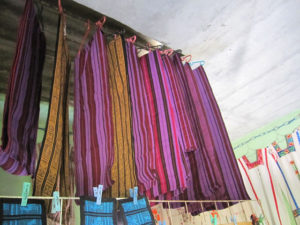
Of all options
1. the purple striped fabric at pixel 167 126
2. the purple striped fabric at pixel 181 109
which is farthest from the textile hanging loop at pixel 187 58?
the purple striped fabric at pixel 167 126

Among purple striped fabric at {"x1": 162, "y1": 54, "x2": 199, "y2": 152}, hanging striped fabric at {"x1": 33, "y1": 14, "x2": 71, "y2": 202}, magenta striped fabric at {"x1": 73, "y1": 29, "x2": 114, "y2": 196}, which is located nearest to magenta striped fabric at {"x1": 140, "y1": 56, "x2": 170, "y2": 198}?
purple striped fabric at {"x1": 162, "y1": 54, "x2": 199, "y2": 152}

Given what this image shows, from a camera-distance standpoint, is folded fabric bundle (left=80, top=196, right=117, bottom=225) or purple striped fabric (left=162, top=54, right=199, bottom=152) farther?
purple striped fabric (left=162, top=54, right=199, bottom=152)

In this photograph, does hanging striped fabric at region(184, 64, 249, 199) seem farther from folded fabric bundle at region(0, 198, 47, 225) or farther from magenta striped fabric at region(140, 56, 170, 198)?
folded fabric bundle at region(0, 198, 47, 225)

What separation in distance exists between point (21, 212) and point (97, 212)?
8.8 inches

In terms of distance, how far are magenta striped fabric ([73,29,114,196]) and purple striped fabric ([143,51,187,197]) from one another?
0.29m

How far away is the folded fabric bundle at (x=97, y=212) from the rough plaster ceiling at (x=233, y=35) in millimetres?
1082

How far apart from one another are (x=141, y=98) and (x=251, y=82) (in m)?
1.45

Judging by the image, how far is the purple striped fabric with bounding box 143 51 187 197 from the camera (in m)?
1.11

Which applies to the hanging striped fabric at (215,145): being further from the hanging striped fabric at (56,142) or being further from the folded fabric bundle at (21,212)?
the folded fabric bundle at (21,212)

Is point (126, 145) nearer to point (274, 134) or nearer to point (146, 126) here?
point (146, 126)

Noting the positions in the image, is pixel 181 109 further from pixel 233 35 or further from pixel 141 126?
pixel 233 35

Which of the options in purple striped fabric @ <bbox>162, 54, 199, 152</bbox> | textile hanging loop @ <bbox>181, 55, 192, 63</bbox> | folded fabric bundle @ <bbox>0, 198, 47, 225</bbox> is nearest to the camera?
folded fabric bundle @ <bbox>0, 198, 47, 225</bbox>

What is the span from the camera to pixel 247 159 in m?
3.37

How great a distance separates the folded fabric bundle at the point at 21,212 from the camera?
63 centimetres
